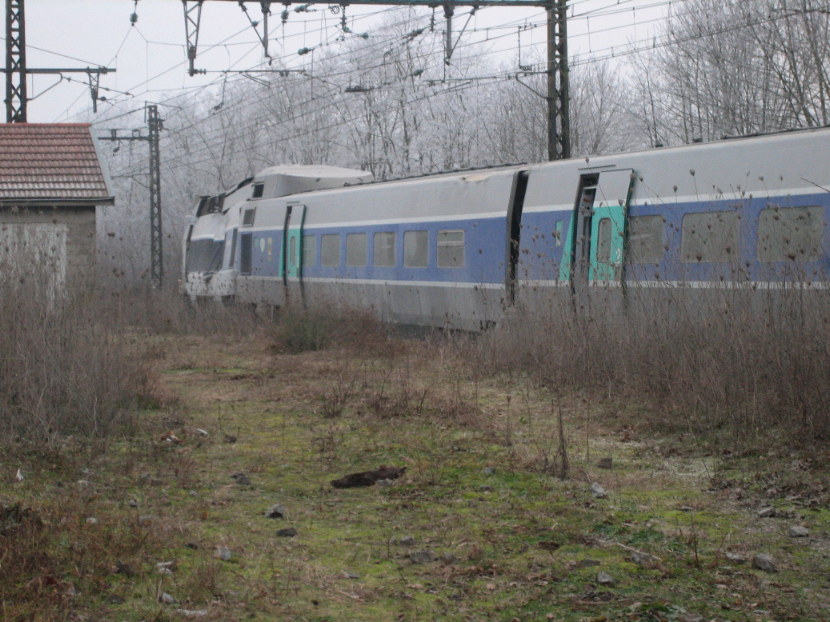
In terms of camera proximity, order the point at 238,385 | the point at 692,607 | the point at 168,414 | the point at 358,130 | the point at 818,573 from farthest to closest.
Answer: the point at 358,130, the point at 238,385, the point at 168,414, the point at 818,573, the point at 692,607

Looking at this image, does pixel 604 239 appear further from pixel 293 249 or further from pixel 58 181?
A: pixel 58 181

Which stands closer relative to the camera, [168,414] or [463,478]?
[463,478]

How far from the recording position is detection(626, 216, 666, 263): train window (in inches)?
501

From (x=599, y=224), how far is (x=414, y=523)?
832 cm

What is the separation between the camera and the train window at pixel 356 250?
1962cm

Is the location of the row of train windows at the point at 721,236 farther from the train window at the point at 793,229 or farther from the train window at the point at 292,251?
the train window at the point at 292,251

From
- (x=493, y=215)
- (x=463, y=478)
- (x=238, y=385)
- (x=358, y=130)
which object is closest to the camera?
(x=463, y=478)

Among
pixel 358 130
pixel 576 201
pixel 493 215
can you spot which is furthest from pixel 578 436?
pixel 358 130

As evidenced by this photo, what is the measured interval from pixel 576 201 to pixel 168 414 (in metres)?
6.80

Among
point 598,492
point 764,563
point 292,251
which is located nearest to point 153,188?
point 292,251

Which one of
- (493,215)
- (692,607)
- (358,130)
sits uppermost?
(358,130)

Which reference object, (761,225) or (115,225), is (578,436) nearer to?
(761,225)

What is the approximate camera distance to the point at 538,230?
48.1 ft

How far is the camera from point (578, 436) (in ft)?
28.4
